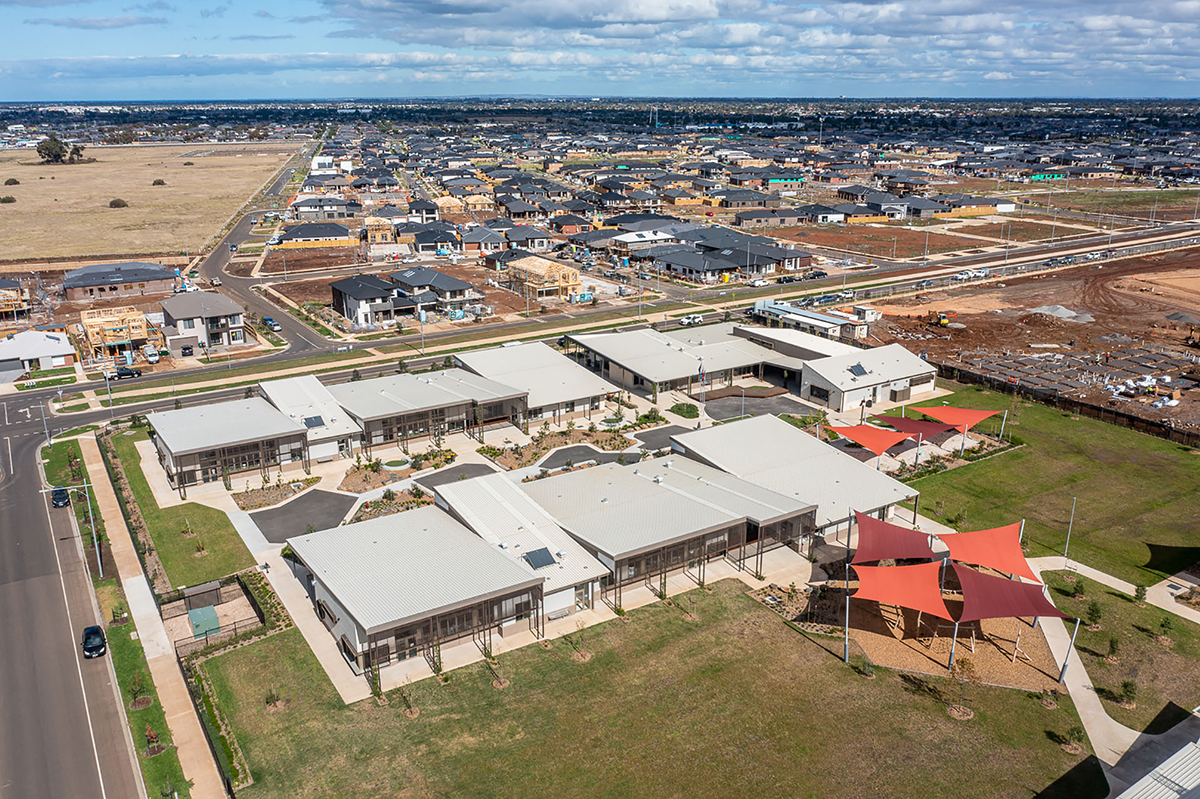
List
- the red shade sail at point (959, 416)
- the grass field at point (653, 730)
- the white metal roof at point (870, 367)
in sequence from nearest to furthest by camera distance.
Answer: the grass field at point (653, 730)
the red shade sail at point (959, 416)
the white metal roof at point (870, 367)

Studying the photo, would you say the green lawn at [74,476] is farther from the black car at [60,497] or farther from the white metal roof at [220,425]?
the white metal roof at [220,425]

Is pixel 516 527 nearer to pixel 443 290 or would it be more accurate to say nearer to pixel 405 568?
pixel 405 568

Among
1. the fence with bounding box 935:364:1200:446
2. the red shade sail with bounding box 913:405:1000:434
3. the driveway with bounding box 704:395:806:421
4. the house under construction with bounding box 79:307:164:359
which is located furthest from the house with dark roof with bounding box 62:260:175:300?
the fence with bounding box 935:364:1200:446

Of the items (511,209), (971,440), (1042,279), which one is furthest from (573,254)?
(971,440)

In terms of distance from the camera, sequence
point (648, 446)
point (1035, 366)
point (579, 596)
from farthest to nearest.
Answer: point (1035, 366)
point (648, 446)
point (579, 596)

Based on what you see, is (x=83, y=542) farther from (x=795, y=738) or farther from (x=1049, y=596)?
(x=1049, y=596)

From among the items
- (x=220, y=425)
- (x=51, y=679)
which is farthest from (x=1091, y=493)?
(x=220, y=425)

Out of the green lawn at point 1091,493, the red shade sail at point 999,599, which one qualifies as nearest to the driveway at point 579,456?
the green lawn at point 1091,493
